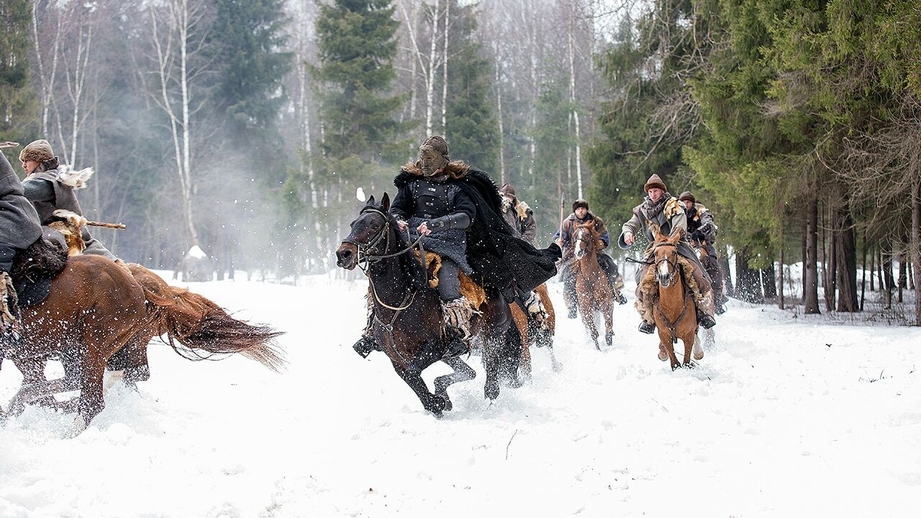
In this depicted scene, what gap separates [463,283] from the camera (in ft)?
23.6

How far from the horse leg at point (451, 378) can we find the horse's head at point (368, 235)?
1270mm

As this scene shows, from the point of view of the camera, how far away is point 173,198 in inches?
1457

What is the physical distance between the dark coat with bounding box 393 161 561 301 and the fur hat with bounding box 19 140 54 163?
3.02 m

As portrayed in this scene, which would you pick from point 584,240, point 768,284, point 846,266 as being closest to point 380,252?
point 584,240

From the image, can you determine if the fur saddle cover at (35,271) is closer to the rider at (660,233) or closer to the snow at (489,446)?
the snow at (489,446)

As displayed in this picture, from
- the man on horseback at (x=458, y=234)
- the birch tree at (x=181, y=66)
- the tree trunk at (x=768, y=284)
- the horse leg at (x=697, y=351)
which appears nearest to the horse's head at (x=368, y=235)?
the man on horseback at (x=458, y=234)

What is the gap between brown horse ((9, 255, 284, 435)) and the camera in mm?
5941

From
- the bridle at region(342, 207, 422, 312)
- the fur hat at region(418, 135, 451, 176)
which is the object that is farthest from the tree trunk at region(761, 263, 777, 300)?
the bridle at region(342, 207, 422, 312)

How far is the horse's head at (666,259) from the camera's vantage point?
8812 mm

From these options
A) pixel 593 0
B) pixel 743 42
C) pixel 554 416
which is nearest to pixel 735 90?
pixel 743 42

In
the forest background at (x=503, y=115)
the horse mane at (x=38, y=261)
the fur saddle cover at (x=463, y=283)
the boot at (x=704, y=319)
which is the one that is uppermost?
the forest background at (x=503, y=115)

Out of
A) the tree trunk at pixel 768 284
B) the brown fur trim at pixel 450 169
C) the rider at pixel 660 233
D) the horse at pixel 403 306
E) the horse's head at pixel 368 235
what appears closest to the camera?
the horse's head at pixel 368 235

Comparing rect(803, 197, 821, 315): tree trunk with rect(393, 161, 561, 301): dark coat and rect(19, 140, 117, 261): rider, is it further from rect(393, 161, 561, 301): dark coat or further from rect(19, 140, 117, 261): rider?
rect(19, 140, 117, 261): rider

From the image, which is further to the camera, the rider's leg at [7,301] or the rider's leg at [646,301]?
the rider's leg at [646,301]
